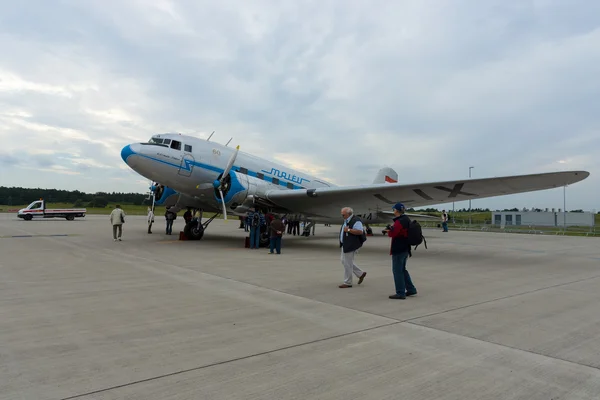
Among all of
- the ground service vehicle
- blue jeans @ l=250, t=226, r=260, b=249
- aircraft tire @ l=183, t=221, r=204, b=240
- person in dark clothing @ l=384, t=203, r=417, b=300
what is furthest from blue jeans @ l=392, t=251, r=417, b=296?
the ground service vehicle

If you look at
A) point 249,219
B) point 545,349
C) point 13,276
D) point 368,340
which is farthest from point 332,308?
point 249,219

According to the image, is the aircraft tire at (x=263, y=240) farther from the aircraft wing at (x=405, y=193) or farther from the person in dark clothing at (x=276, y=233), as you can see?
the person in dark clothing at (x=276, y=233)

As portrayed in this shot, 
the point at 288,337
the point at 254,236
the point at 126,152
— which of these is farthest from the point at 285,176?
the point at 288,337

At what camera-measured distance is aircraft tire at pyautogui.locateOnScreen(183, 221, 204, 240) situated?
59.2 ft

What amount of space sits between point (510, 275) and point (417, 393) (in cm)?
769

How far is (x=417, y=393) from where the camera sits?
3.10m

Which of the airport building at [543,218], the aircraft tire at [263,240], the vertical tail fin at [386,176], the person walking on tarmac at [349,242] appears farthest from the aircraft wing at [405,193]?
the airport building at [543,218]

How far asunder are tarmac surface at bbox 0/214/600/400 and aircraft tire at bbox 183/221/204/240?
30.3ft

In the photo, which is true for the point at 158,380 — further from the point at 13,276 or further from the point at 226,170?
the point at 226,170

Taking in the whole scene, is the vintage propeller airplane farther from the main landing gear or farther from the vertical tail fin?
the vertical tail fin

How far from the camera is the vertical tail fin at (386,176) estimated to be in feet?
83.8

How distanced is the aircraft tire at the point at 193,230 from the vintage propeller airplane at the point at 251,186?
0.13 ft

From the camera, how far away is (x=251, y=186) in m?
15.5

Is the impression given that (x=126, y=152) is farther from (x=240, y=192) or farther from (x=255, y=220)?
(x=255, y=220)
